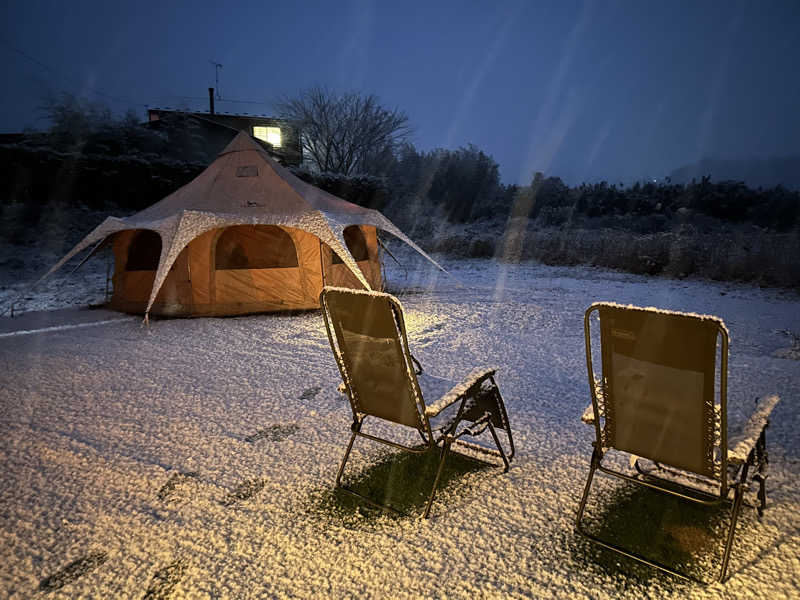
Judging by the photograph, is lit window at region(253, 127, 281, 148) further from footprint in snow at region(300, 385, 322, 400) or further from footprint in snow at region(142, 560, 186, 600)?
footprint in snow at region(142, 560, 186, 600)

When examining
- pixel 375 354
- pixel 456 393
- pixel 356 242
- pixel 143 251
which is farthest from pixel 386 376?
pixel 143 251

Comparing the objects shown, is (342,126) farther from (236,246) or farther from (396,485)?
(396,485)

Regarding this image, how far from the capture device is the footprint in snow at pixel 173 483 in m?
2.61

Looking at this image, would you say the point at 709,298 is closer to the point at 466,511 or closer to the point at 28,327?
the point at 466,511

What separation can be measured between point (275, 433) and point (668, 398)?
2.72m

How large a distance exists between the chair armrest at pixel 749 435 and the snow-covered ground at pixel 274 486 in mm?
A: 207

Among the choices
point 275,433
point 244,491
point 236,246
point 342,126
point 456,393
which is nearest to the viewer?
point 456,393

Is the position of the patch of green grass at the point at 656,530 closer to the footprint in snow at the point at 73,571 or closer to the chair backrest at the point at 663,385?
the chair backrest at the point at 663,385

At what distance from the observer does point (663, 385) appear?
1.78m

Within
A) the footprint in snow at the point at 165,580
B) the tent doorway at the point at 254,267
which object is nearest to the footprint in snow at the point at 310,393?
the footprint in snow at the point at 165,580

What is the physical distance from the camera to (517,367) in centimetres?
501

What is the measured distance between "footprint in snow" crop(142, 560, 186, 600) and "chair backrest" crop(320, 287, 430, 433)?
1146 mm

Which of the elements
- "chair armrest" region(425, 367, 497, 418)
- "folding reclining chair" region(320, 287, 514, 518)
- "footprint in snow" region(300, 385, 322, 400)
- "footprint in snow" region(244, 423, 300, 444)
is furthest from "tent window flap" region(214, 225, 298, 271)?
"chair armrest" region(425, 367, 497, 418)

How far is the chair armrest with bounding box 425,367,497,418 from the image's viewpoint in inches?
89.8
